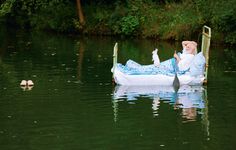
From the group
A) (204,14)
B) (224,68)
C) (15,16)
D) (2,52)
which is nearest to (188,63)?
(224,68)

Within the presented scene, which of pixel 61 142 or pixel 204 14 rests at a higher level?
pixel 204 14

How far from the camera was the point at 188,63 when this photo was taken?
24.2 meters

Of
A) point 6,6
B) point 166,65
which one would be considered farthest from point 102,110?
point 6,6

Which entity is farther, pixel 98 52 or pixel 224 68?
pixel 98 52

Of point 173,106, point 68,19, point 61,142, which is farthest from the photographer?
point 68,19

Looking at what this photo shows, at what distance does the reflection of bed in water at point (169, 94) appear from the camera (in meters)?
20.6

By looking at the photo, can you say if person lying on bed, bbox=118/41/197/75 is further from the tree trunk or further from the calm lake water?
the tree trunk

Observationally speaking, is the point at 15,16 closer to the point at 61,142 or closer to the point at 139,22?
the point at 139,22

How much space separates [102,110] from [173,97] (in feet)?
10.2

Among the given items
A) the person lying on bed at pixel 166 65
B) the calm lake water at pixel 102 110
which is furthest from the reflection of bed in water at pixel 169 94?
the person lying on bed at pixel 166 65

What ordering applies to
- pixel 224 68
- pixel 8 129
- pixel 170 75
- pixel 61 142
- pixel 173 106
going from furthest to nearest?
pixel 224 68, pixel 170 75, pixel 173 106, pixel 8 129, pixel 61 142

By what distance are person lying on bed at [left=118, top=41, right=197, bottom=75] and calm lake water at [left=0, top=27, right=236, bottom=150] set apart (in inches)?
29.5

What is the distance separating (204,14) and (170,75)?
17.2 meters

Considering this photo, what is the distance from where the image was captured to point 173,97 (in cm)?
2150
